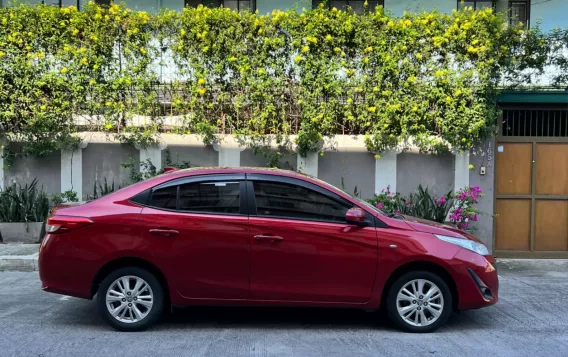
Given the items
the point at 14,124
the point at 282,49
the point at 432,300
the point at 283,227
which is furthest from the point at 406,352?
the point at 14,124

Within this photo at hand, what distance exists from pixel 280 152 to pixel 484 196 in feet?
12.6

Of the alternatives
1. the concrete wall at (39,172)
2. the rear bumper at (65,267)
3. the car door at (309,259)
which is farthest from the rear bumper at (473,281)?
the concrete wall at (39,172)

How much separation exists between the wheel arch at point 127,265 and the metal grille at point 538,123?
7.28m

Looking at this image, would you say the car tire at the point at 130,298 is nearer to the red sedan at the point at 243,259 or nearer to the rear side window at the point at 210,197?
the red sedan at the point at 243,259

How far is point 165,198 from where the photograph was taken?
18.5ft

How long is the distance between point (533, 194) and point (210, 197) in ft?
23.0

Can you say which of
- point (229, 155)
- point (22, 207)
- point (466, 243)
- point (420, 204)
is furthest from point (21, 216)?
point (466, 243)

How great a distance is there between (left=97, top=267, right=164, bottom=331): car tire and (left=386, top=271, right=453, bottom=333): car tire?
2.38 metres

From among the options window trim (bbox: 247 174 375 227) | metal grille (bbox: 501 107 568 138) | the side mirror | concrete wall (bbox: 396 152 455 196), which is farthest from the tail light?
metal grille (bbox: 501 107 568 138)

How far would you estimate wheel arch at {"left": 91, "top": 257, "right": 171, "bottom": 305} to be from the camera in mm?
5520

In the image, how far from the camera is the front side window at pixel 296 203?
5.63 meters

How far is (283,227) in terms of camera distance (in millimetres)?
5508

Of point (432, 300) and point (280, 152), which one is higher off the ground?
point (280, 152)

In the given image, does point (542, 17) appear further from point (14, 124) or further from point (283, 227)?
point (14, 124)
